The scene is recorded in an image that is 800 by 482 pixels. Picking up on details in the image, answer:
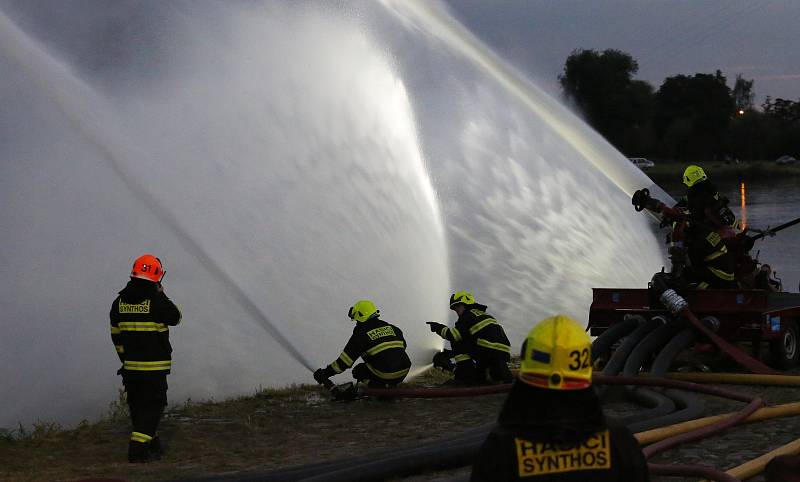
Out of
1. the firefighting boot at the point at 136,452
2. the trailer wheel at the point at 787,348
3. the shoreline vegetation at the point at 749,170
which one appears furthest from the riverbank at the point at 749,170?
the firefighting boot at the point at 136,452

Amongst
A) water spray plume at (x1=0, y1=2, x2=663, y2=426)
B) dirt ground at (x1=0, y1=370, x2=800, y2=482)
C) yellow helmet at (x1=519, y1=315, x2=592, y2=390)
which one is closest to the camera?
yellow helmet at (x1=519, y1=315, x2=592, y2=390)

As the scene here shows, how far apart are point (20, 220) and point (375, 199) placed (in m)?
4.87

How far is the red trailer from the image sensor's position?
1191 centimetres

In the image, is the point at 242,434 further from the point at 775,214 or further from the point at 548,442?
the point at 775,214

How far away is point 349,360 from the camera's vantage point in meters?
10.7

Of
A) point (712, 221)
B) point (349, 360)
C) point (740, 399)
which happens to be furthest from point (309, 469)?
point (712, 221)

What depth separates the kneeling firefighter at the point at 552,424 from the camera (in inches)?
117

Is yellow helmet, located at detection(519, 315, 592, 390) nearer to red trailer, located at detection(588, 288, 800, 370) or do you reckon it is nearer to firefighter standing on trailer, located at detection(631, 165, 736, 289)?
red trailer, located at detection(588, 288, 800, 370)

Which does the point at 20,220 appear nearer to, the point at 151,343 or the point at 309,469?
the point at 151,343

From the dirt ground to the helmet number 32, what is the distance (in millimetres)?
4296

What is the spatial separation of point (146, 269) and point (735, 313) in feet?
23.1

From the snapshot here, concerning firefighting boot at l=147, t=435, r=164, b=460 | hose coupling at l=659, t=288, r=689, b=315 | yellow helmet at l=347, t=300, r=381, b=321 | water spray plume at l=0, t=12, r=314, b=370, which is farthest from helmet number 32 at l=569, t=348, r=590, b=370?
hose coupling at l=659, t=288, r=689, b=315

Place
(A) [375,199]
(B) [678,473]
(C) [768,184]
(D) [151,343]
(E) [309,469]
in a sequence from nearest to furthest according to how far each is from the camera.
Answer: (B) [678,473] → (E) [309,469] → (D) [151,343] → (A) [375,199] → (C) [768,184]

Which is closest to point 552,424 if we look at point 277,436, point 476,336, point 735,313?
point 277,436
